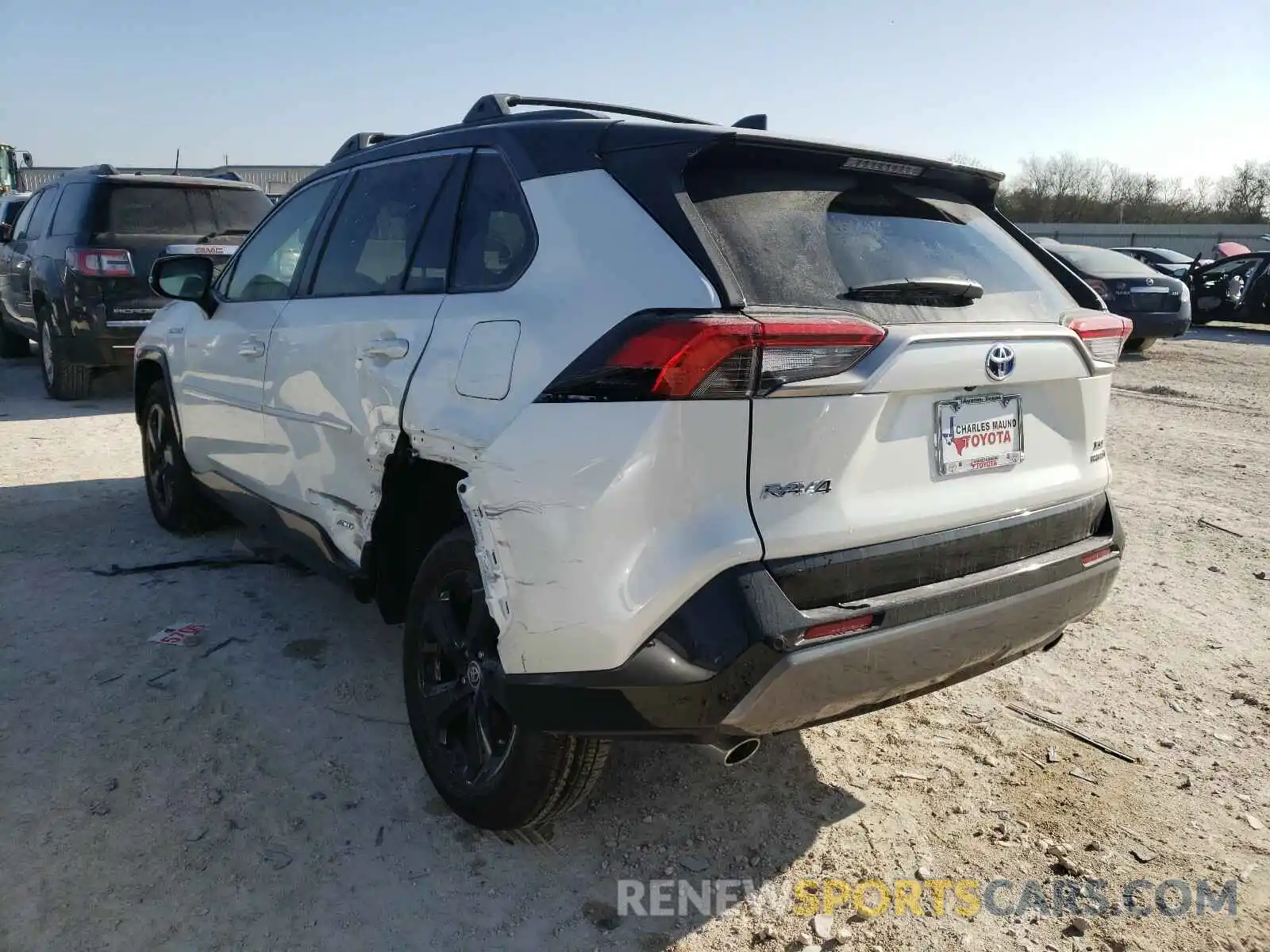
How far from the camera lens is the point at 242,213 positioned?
9109mm

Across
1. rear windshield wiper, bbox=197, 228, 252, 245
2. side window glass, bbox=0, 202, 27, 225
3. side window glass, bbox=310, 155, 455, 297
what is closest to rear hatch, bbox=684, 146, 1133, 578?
side window glass, bbox=310, 155, 455, 297

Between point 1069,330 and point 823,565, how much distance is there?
1077mm

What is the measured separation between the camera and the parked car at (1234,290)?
663 inches

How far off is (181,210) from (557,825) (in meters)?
7.88

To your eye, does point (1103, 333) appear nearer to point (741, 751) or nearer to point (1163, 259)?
point (741, 751)

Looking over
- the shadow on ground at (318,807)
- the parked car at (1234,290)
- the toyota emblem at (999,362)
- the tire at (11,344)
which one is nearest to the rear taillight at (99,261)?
the tire at (11,344)

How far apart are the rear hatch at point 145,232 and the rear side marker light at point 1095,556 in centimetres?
754

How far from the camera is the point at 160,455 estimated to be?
530 centimetres

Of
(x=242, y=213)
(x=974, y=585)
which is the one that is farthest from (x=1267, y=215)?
(x=974, y=585)

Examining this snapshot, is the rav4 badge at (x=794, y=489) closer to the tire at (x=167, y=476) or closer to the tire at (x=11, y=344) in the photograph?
the tire at (x=167, y=476)

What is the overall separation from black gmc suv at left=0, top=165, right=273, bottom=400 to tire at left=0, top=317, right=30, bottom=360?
360cm

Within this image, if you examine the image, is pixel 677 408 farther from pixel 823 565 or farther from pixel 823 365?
pixel 823 565

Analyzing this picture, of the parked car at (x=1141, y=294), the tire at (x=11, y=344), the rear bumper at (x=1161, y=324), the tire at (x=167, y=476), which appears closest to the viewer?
the tire at (x=167, y=476)

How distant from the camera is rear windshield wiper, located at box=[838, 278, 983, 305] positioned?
230cm
